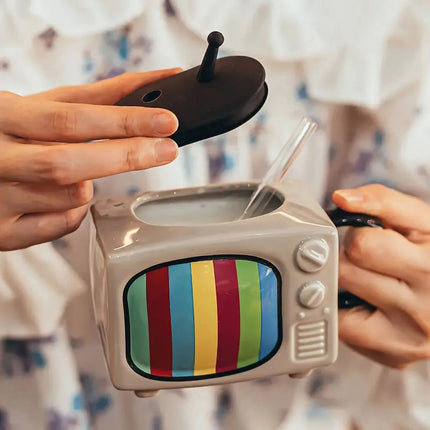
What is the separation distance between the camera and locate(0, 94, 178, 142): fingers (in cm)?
36

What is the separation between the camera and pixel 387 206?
1.57 feet

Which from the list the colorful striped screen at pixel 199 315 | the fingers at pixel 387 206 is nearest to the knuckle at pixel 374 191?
the fingers at pixel 387 206

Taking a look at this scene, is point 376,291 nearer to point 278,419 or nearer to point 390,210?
point 390,210

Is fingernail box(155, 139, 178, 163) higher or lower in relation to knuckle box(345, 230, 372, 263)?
higher

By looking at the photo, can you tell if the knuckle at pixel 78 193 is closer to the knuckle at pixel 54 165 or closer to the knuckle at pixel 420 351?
the knuckle at pixel 54 165

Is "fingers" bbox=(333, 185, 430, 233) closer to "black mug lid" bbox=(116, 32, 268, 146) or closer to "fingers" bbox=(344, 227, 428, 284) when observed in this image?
"fingers" bbox=(344, 227, 428, 284)

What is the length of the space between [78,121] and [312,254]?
159mm

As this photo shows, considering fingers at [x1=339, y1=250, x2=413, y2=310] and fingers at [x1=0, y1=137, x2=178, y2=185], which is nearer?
fingers at [x1=0, y1=137, x2=178, y2=185]

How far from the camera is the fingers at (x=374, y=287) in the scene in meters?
0.48

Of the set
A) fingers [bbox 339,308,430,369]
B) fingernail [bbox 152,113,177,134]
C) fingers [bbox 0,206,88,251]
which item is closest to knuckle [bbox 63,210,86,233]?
fingers [bbox 0,206,88,251]

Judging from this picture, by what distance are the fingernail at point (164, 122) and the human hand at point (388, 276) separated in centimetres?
15

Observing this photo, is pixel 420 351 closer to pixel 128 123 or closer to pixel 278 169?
pixel 278 169

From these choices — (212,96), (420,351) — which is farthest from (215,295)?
(420,351)

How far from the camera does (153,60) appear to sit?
0.55 meters
